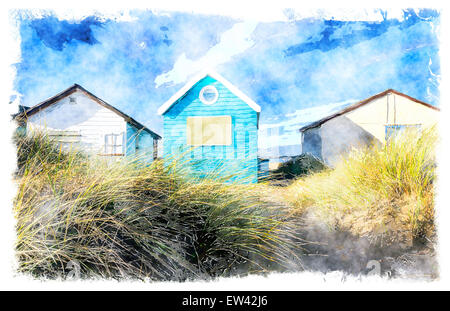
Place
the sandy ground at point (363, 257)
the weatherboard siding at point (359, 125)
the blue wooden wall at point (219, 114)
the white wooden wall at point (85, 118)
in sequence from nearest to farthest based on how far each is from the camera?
1. the sandy ground at point (363, 257)
2. the blue wooden wall at point (219, 114)
3. the white wooden wall at point (85, 118)
4. the weatherboard siding at point (359, 125)

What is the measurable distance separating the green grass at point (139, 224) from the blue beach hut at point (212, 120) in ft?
6.36

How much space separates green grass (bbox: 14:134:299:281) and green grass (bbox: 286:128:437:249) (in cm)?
75

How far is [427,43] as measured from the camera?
3.65m

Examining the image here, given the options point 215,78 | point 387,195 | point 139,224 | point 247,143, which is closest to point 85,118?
point 215,78

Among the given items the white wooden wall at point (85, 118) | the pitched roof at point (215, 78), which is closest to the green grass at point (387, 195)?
the pitched roof at point (215, 78)

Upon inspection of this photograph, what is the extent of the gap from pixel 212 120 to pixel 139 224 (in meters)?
3.27

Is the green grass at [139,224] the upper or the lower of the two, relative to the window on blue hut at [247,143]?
lower

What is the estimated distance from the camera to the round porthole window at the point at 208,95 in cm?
585

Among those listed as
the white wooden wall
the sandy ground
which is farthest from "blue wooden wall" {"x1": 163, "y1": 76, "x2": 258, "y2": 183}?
the sandy ground

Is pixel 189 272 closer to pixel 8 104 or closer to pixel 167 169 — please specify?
pixel 167 169

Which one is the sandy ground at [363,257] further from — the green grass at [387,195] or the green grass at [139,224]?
the green grass at [139,224]

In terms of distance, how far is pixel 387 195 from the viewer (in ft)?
10.6
